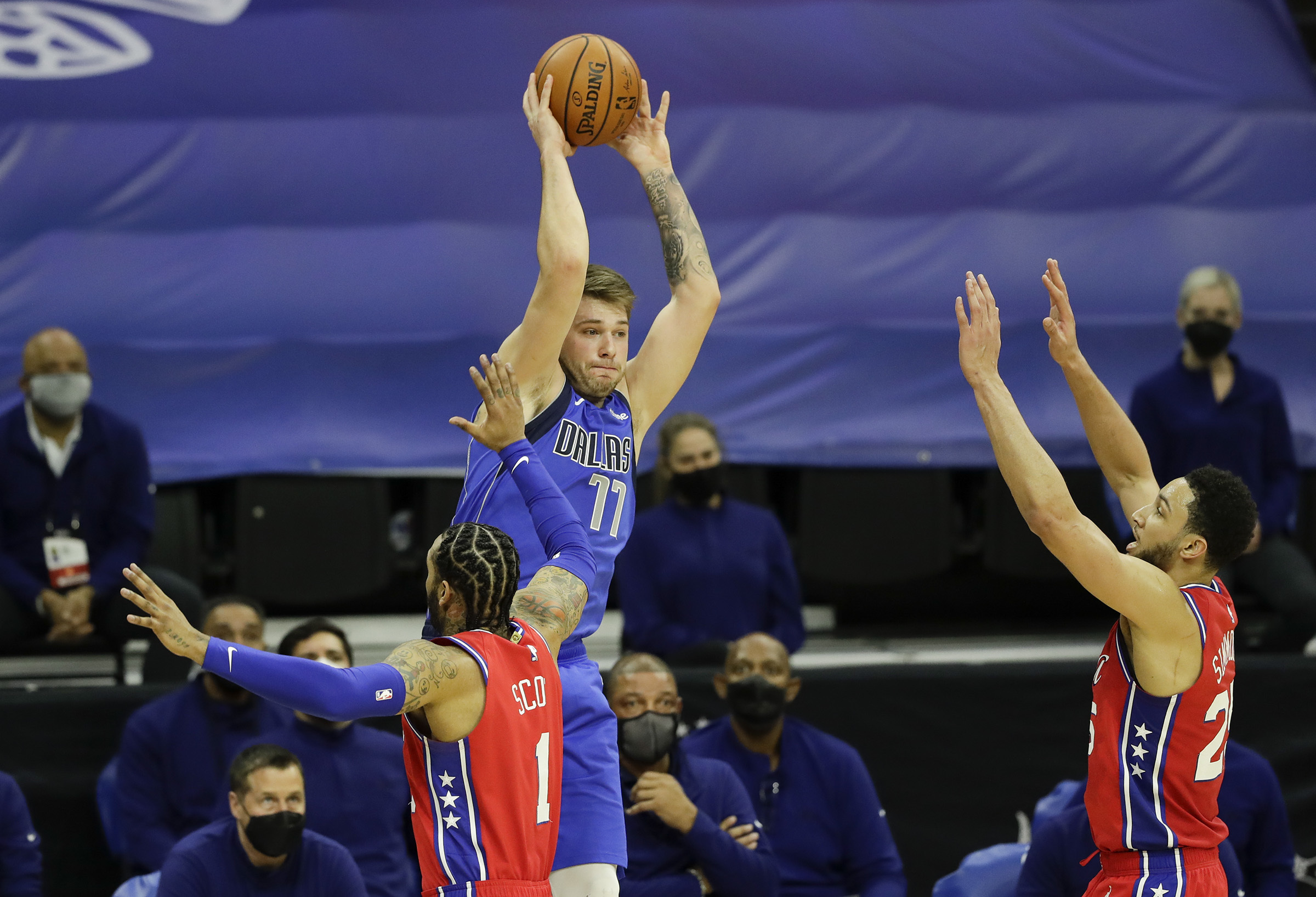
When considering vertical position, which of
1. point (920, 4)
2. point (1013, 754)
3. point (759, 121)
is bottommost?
point (1013, 754)

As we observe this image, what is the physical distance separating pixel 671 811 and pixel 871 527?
3.20 meters

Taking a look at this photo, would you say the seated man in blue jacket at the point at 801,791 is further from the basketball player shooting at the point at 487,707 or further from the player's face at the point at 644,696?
the basketball player shooting at the point at 487,707

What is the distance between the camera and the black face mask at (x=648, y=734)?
224 inches

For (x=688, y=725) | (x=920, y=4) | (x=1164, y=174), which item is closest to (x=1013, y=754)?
(x=688, y=725)

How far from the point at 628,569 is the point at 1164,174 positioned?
14.3 ft

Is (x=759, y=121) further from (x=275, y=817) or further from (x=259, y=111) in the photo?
(x=275, y=817)

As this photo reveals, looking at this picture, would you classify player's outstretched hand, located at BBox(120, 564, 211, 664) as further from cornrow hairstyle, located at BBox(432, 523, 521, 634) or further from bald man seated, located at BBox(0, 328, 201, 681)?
bald man seated, located at BBox(0, 328, 201, 681)

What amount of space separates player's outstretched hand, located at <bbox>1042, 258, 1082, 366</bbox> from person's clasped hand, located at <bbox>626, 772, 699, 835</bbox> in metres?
2.06

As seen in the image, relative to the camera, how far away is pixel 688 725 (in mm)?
6906

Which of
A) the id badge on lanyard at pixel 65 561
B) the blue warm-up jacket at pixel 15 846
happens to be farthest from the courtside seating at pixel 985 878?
the id badge on lanyard at pixel 65 561

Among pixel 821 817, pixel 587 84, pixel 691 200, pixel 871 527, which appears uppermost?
pixel 691 200

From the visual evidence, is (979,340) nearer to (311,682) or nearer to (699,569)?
(311,682)

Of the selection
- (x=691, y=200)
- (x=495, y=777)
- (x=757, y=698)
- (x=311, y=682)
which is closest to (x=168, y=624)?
(x=311, y=682)

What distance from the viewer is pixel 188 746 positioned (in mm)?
6234
